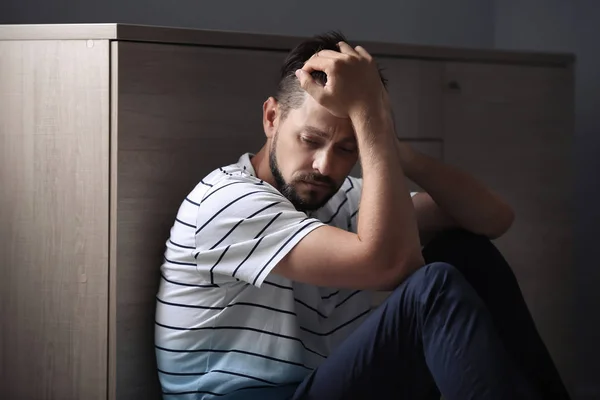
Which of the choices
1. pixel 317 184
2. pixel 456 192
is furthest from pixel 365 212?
pixel 456 192

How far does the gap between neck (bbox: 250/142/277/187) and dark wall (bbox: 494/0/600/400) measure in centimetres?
121

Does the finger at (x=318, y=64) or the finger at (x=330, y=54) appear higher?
the finger at (x=330, y=54)

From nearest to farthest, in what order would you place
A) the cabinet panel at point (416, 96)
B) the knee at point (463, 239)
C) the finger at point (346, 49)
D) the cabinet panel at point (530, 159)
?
the finger at point (346, 49)
the knee at point (463, 239)
the cabinet panel at point (416, 96)
the cabinet panel at point (530, 159)

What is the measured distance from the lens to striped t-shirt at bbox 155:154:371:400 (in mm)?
1419

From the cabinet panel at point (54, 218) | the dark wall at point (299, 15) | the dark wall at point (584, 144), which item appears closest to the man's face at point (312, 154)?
the cabinet panel at point (54, 218)

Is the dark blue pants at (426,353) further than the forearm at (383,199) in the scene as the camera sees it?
No

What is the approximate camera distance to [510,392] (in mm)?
1252

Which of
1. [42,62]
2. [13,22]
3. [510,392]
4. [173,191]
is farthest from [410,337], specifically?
[13,22]

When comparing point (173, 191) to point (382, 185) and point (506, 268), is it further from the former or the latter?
point (506, 268)

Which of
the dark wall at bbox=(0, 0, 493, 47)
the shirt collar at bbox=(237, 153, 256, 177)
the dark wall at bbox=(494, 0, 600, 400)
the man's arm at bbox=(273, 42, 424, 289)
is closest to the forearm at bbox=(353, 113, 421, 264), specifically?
the man's arm at bbox=(273, 42, 424, 289)

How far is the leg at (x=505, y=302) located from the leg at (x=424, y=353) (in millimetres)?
236

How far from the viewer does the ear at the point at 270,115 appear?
1593 millimetres

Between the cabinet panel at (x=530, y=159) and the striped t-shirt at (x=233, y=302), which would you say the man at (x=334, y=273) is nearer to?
the striped t-shirt at (x=233, y=302)

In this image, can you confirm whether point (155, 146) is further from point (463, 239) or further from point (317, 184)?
point (463, 239)
